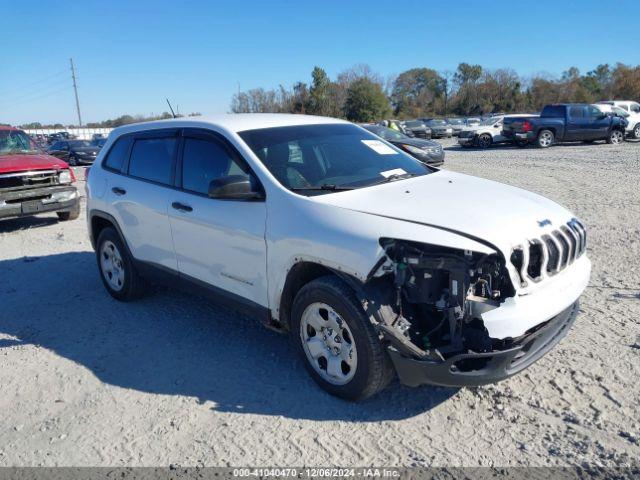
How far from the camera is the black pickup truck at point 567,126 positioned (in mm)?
23062

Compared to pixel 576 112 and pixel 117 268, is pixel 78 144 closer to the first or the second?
pixel 576 112

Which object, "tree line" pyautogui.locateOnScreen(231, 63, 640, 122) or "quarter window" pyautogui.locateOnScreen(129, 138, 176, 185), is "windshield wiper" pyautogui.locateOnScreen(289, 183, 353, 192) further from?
"tree line" pyautogui.locateOnScreen(231, 63, 640, 122)

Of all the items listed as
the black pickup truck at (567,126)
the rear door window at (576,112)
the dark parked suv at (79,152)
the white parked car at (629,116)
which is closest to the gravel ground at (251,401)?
the black pickup truck at (567,126)

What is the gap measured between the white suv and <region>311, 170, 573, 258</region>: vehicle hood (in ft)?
0.04

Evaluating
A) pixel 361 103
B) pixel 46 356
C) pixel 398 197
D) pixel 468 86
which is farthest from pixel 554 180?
pixel 468 86

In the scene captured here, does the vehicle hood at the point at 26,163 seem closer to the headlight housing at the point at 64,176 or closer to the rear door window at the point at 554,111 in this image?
the headlight housing at the point at 64,176

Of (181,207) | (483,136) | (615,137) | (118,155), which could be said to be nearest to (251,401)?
(181,207)

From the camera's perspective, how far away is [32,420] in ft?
11.3

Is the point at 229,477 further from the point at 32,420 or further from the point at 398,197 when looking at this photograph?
the point at 398,197

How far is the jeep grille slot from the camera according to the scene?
2988mm

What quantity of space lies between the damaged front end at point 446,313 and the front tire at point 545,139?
22450mm

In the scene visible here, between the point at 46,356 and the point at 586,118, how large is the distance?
80.2 feet

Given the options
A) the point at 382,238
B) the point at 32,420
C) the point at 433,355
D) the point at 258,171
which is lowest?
the point at 32,420

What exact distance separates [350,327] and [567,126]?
23.4 metres
